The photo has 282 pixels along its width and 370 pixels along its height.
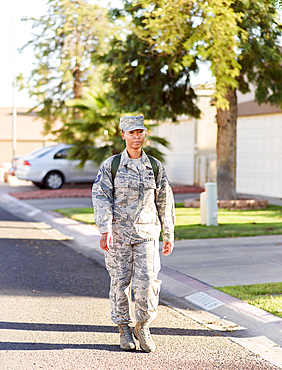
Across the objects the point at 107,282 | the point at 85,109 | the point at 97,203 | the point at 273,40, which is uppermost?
the point at 273,40

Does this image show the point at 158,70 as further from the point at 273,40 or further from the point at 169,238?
the point at 169,238

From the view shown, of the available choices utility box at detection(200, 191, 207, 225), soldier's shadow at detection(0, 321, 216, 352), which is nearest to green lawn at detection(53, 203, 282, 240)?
utility box at detection(200, 191, 207, 225)

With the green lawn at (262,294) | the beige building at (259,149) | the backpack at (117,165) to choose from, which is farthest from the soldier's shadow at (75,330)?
the beige building at (259,149)

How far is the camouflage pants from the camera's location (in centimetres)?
414

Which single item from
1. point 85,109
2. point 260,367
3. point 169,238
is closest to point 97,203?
point 169,238

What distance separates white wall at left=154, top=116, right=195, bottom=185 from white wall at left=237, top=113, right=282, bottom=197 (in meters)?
3.77

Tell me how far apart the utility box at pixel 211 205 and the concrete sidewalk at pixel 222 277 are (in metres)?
1.50

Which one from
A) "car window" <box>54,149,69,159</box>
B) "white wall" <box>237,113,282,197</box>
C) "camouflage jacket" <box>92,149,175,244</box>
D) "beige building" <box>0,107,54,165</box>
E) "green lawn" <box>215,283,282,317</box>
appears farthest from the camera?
"beige building" <box>0,107,54,165</box>

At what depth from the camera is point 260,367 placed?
387 centimetres

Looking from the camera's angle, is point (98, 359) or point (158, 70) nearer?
point (98, 359)

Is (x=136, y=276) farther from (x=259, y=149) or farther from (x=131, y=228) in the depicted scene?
(x=259, y=149)

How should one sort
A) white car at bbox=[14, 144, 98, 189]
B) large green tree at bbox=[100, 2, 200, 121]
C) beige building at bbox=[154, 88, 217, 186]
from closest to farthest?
large green tree at bbox=[100, 2, 200, 121]
white car at bbox=[14, 144, 98, 189]
beige building at bbox=[154, 88, 217, 186]

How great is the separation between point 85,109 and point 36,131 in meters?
26.1

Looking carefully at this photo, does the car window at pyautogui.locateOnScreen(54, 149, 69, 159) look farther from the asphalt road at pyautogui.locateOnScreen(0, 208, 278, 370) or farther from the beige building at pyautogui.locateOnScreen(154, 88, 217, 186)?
the asphalt road at pyautogui.locateOnScreen(0, 208, 278, 370)
